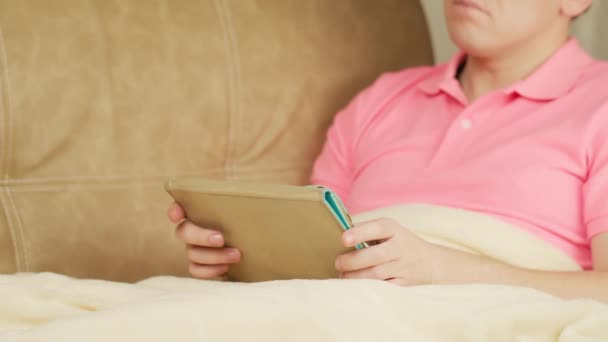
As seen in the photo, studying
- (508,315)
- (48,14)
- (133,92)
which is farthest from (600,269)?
(48,14)

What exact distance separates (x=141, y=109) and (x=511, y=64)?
0.55 metres

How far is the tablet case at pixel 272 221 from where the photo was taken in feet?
2.53

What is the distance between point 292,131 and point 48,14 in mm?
438

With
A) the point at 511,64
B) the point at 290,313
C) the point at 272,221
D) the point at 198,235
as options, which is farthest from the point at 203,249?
the point at 511,64

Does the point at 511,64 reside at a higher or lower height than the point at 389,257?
higher

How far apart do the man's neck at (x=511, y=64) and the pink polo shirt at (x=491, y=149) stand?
2cm

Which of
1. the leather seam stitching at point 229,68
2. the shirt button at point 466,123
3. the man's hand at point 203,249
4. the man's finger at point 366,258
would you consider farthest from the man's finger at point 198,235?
the shirt button at point 466,123

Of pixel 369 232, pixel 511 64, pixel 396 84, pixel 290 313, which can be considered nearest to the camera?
pixel 290 313

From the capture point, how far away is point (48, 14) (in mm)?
1053

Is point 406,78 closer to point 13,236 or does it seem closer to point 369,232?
point 369,232

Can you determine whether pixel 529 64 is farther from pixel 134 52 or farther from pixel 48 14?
pixel 48 14

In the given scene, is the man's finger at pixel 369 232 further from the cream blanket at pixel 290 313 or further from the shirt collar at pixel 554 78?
the shirt collar at pixel 554 78

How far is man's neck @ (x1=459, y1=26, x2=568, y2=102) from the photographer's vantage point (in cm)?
115

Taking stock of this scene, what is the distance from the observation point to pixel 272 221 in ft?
2.69
